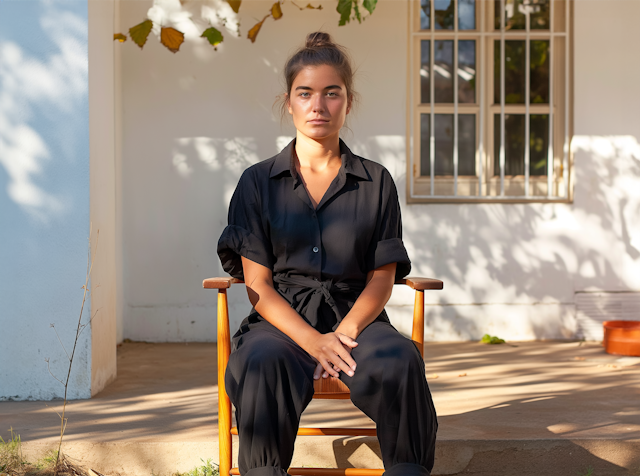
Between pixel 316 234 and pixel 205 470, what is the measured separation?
1.04m

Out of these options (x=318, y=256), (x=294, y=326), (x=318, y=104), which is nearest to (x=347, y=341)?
(x=294, y=326)

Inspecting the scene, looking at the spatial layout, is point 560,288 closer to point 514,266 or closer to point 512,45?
point 514,266

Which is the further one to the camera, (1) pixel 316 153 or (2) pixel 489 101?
(2) pixel 489 101

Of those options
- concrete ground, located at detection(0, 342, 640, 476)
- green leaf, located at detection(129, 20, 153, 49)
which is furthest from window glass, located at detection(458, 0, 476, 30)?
concrete ground, located at detection(0, 342, 640, 476)

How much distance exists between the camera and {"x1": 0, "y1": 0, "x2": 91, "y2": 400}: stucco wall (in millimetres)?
3102

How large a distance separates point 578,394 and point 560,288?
170cm

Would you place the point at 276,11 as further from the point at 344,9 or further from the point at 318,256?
the point at 318,256

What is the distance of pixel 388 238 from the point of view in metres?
2.27

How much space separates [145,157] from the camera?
4719mm

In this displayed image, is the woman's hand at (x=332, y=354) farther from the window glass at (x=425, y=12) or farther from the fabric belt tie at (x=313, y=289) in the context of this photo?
the window glass at (x=425, y=12)

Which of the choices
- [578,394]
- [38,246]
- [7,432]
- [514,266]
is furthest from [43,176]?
[514,266]

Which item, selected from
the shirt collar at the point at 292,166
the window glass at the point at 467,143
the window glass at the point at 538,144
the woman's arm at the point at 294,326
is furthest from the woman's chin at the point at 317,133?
the window glass at the point at 538,144

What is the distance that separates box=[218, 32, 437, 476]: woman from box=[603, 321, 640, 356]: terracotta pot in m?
2.70

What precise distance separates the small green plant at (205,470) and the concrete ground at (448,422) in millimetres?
23
